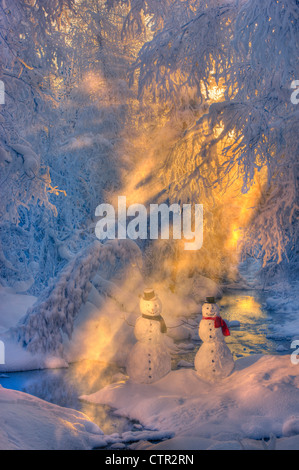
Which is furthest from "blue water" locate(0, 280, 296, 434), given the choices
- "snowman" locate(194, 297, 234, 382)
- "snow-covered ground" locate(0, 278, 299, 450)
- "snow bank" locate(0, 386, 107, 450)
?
"snowman" locate(194, 297, 234, 382)

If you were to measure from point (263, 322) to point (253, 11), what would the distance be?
378 inches

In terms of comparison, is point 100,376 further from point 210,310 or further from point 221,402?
point 221,402

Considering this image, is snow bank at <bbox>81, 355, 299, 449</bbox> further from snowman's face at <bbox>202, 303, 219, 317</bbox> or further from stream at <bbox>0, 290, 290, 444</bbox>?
snowman's face at <bbox>202, 303, 219, 317</bbox>

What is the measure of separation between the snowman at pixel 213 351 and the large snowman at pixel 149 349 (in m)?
0.66

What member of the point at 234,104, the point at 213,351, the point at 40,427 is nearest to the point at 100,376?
the point at 213,351

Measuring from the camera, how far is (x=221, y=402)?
6.17m

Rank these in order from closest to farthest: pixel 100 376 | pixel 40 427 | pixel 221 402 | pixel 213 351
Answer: pixel 40 427
pixel 221 402
pixel 213 351
pixel 100 376

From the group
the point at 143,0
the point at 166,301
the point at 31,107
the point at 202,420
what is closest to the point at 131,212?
the point at 166,301

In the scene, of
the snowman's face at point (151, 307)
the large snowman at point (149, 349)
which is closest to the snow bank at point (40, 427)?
the large snowman at point (149, 349)

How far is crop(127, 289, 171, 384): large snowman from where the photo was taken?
7266mm

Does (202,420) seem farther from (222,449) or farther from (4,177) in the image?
(4,177)

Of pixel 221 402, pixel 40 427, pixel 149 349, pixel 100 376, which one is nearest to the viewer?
pixel 40 427

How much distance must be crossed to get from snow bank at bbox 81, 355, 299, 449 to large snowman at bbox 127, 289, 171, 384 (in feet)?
0.55

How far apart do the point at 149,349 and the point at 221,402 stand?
1665 mm
